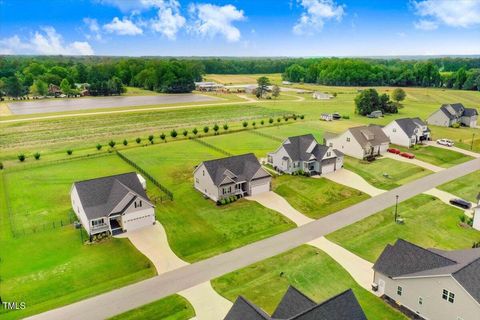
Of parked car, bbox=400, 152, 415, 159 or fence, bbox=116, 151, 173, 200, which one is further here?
parked car, bbox=400, 152, 415, 159

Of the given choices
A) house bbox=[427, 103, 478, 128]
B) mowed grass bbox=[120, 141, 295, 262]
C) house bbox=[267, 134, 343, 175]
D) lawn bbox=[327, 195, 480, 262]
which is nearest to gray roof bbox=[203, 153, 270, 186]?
mowed grass bbox=[120, 141, 295, 262]

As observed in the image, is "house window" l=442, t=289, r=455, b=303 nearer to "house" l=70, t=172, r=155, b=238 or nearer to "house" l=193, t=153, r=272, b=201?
"house" l=193, t=153, r=272, b=201

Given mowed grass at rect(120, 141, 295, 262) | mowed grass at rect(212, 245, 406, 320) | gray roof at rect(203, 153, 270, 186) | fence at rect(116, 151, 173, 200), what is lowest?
mowed grass at rect(212, 245, 406, 320)

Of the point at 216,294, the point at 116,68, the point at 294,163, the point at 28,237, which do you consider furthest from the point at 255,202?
the point at 116,68

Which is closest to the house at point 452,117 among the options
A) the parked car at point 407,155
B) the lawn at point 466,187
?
the parked car at point 407,155

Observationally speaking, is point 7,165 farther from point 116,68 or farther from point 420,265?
point 116,68

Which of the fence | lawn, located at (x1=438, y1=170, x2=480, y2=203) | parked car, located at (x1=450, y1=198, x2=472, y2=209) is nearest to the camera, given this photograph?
parked car, located at (x1=450, y1=198, x2=472, y2=209)

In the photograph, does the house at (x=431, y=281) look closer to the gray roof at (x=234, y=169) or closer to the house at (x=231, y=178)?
the house at (x=231, y=178)
